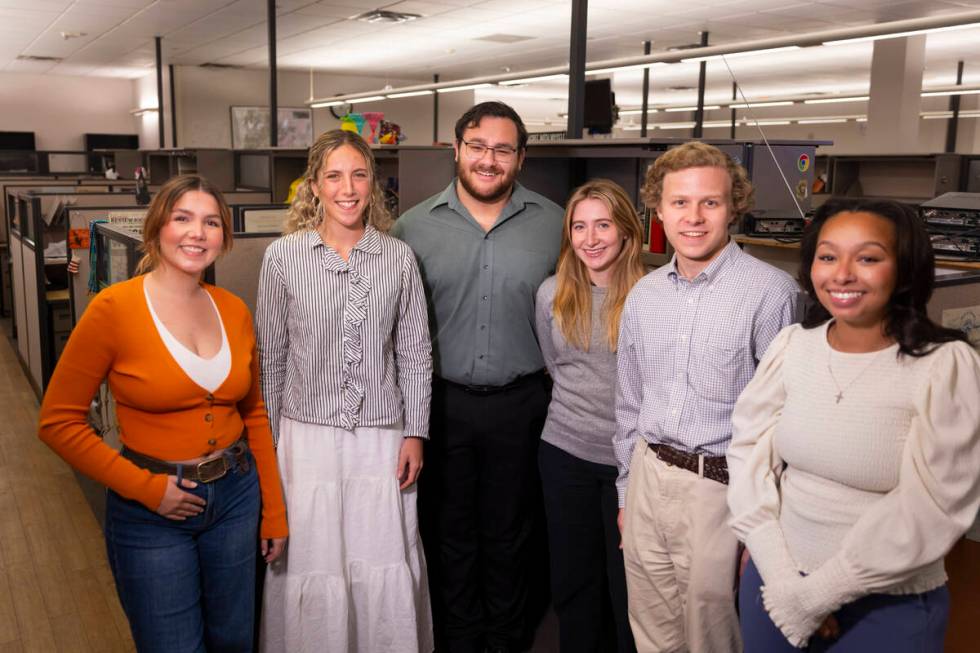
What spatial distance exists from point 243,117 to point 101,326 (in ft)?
40.7

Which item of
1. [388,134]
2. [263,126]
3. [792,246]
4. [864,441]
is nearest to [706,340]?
[864,441]

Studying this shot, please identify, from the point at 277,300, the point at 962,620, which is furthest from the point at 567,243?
the point at 962,620

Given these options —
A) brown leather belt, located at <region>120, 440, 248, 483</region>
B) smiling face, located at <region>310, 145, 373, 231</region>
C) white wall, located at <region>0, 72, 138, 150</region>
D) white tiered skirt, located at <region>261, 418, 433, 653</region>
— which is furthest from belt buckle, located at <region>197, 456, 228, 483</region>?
white wall, located at <region>0, 72, 138, 150</region>

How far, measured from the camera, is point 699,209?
5.46ft

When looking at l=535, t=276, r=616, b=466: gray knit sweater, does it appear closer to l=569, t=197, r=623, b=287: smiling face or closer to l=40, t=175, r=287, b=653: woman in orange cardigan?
l=569, t=197, r=623, b=287: smiling face

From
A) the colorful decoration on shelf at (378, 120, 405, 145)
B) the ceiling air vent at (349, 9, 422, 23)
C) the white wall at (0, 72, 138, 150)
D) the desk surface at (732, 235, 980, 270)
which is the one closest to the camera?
the desk surface at (732, 235, 980, 270)

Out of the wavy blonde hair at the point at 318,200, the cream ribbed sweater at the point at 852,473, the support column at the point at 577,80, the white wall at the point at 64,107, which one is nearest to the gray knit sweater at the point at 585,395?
the wavy blonde hair at the point at 318,200

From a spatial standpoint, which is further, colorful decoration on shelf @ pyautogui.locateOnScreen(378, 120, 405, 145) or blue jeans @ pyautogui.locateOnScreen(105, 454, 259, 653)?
colorful decoration on shelf @ pyautogui.locateOnScreen(378, 120, 405, 145)

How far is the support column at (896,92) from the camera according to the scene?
822 centimetres

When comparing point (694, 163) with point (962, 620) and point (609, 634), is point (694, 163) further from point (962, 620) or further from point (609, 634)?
point (609, 634)

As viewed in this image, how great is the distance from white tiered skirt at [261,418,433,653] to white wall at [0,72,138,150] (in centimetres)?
1475

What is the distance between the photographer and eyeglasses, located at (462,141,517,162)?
87.5 inches

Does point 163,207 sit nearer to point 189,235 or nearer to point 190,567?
point 189,235

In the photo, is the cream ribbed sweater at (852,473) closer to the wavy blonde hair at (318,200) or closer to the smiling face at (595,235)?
the smiling face at (595,235)
